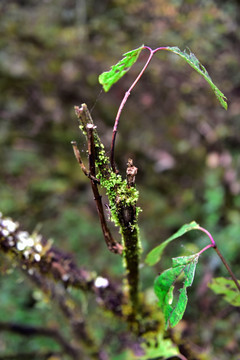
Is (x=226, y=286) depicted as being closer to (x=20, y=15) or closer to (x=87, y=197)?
(x=87, y=197)

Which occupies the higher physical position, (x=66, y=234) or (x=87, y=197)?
(x=87, y=197)

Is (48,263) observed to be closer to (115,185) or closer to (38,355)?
(115,185)

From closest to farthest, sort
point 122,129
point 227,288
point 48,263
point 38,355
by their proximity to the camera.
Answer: point 227,288 < point 48,263 < point 38,355 < point 122,129

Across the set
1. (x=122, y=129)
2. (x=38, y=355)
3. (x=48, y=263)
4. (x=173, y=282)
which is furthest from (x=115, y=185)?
(x=122, y=129)

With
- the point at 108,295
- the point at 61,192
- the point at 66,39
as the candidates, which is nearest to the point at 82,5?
the point at 66,39

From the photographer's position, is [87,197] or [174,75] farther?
[174,75]

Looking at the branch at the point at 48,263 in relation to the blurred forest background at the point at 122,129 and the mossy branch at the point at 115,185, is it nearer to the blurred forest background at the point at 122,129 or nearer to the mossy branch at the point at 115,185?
the mossy branch at the point at 115,185

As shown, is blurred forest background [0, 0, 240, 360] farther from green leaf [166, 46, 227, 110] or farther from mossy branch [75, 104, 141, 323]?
green leaf [166, 46, 227, 110]
